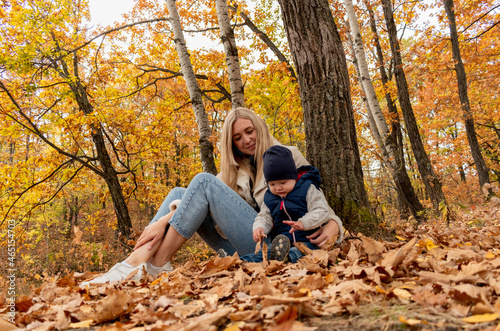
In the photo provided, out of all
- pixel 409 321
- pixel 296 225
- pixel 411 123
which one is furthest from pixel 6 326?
pixel 411 123

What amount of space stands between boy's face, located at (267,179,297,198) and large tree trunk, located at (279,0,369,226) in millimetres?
595

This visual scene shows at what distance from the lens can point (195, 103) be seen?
19.3 feet

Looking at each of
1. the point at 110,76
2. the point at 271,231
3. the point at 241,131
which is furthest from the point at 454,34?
the point at 110,76

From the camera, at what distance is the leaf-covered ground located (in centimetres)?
89

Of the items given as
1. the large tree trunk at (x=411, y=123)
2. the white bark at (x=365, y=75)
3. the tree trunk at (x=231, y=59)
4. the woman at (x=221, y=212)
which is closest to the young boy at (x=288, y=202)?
the woman at (x=221, y=212)

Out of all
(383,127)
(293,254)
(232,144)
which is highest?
(383,127)

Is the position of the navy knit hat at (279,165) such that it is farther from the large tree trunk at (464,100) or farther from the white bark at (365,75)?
the large tree trunk at (464,100)

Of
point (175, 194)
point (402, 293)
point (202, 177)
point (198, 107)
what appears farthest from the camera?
point (198, 107)

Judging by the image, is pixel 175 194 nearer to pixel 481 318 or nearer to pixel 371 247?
pixel 371 247

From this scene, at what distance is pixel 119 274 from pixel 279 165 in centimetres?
142

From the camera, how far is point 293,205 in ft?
7.61

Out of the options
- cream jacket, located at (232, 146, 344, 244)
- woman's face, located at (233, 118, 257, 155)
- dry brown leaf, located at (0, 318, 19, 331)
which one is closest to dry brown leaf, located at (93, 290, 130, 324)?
dry brown leaf, located at (0, 318, 19, 331)

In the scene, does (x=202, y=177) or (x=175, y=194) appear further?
(x=175, y=194)

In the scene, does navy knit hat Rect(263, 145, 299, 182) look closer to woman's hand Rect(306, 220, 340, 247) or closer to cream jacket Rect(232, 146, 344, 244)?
cream jacket Rect(232, 146, 344, 244)
